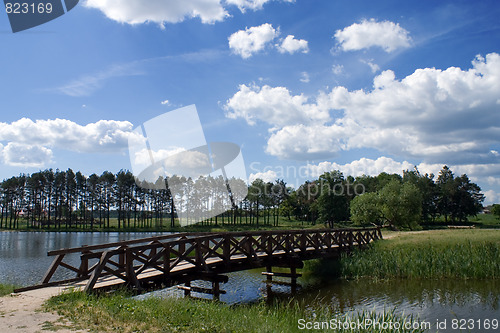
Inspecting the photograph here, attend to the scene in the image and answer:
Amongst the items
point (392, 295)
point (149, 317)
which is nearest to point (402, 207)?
point (392, 295)

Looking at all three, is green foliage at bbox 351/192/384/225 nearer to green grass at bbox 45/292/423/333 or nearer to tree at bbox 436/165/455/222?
tree at bbox 436/165/455/222

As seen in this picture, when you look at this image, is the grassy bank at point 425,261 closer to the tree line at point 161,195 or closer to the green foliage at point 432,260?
the green foliage at point 432,260

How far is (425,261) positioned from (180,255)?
1400 cm

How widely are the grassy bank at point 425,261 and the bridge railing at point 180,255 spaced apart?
1582 millimetres

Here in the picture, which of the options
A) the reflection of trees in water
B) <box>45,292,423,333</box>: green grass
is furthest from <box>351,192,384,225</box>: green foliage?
<box>45,292,423,333</box>: green grass

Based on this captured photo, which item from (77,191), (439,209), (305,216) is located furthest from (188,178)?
(439,209)

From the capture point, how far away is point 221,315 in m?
8.29

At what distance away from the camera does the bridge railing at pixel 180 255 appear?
1083 cm

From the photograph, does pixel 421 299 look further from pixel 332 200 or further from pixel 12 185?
pixel 12 185

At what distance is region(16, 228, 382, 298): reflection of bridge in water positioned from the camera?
1071cm

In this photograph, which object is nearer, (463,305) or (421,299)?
(463,305)

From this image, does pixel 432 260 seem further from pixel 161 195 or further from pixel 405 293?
pixel 161 195

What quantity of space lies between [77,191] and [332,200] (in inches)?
2414

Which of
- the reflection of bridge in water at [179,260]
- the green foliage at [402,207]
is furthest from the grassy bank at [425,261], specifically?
the green foliage at [402,207]
